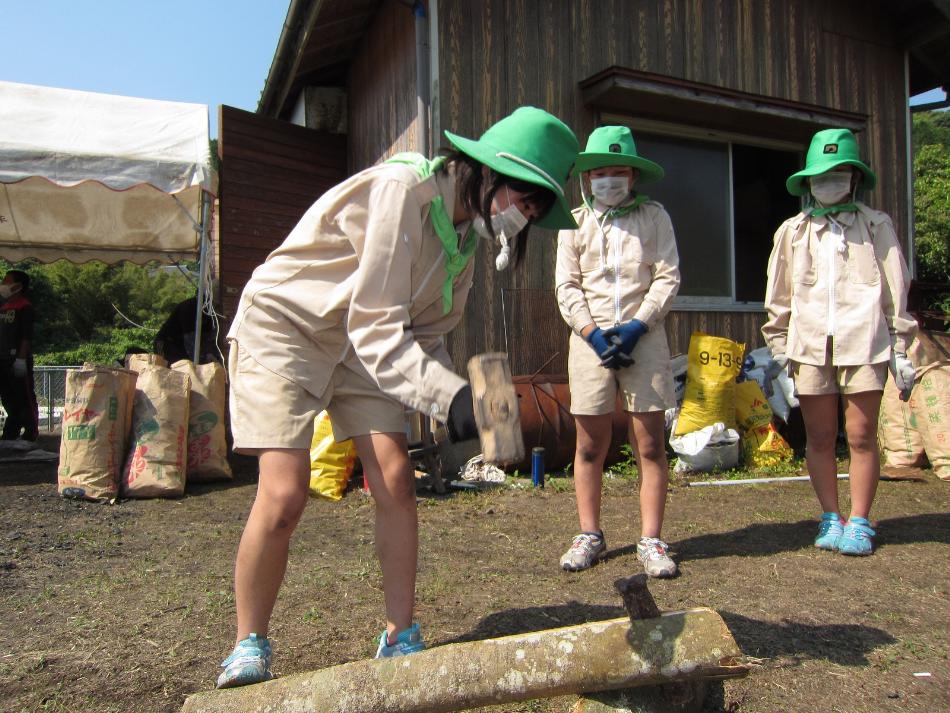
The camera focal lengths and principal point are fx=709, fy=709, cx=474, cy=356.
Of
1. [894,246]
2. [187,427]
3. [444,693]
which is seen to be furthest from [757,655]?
[187,427]

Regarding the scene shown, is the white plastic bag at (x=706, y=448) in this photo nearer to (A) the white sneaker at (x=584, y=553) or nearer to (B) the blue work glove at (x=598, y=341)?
(A) the white sneaker at (x=584, y=553)

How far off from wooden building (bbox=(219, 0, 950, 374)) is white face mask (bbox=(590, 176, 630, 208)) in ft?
7.39

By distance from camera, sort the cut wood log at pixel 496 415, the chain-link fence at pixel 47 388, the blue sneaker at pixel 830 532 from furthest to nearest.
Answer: the chain-link fence at pixel 47 388, the blue sneaker at pixel 830 532, the cut wood log at pixel 496 415

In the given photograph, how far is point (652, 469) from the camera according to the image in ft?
9.46

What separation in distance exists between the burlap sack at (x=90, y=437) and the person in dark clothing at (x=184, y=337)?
2435mm

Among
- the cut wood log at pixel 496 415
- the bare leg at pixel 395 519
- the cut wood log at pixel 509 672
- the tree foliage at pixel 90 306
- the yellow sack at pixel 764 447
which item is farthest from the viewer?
the tree foliage at pixel 90 306

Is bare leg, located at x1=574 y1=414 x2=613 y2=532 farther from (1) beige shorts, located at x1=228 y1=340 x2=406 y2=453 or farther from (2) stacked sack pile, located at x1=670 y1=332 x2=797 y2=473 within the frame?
(2) stacked sack pile, located at x1=670 y1=332 x2=797 y2=473

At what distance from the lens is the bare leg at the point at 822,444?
3.12 meters

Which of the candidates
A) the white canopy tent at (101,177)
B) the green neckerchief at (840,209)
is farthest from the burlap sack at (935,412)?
the white canopy tent at (101,177)

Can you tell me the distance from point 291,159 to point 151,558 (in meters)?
4.82

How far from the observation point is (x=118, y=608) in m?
2.49

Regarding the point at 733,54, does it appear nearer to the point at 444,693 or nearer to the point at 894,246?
the point at 894,246

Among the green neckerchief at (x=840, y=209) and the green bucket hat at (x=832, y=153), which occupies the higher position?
the green bucket hat at (x=832, y=153)

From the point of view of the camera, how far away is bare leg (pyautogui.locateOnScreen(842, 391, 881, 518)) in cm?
301
